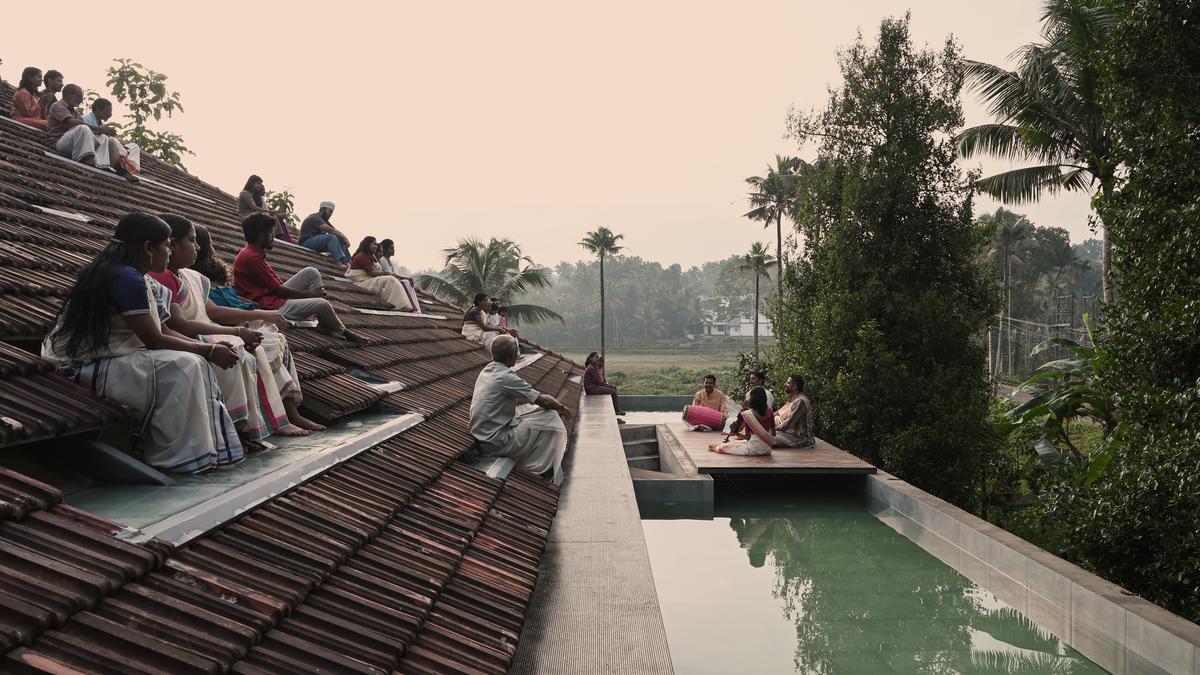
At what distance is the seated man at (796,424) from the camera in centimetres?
1300

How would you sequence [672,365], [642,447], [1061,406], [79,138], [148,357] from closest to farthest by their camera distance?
[148,357]
[79,138]
[1061,406]
[642,447]
[672,365]

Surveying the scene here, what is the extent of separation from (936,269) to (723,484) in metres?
4.86

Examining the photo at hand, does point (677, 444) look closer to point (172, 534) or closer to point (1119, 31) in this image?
point (1119, 31)

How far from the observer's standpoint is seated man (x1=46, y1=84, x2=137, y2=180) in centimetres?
880

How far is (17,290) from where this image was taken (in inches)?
158

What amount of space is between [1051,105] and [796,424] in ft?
42.2

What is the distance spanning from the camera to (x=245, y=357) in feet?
14.3

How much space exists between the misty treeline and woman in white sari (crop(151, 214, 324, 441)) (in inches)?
3710

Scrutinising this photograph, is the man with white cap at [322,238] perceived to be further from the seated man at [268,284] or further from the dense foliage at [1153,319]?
the dense foliage at [1153,319]

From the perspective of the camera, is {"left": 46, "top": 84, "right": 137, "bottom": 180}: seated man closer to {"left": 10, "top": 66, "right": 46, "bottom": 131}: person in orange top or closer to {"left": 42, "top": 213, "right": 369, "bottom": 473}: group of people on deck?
{"left": 10, "top": 66, "right": 46, "bottom": 131}: person in orange top

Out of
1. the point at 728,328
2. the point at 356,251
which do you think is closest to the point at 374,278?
the point at 356,251

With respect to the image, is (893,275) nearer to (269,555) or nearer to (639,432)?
(639,432)

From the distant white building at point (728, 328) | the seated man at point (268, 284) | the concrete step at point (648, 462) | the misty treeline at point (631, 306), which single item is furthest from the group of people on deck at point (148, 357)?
the distant white building at point (728, 328)

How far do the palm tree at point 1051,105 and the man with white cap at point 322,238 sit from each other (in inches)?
531
